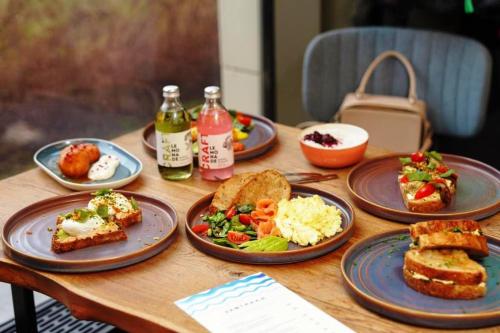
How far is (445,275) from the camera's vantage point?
1.49 m

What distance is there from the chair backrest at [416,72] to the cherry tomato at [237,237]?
1.67 metres

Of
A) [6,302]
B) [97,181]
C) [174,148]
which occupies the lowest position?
[6,302]

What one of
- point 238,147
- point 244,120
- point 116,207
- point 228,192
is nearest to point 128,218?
point 116,207

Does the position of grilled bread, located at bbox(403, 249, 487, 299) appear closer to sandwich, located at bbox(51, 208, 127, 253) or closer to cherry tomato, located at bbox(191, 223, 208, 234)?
cherry tomato, located at bbox(191, 223, 208, 234)

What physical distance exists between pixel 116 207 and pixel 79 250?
164 millimetres

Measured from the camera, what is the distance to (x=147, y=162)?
7.66 ft

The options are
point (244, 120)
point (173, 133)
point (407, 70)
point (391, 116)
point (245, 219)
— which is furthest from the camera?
point (407, 70)

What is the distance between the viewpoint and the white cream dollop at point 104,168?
86.6 inches

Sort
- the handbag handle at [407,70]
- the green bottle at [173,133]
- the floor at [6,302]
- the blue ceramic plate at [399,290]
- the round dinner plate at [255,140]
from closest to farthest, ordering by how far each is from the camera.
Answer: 1. the blue ceramic plate at [399,290]
2. the green bottle at [173,133]
3. the round dinner plate at [255,140]
4. the floor at [6,302]
5. the handbag handle at [407,70]

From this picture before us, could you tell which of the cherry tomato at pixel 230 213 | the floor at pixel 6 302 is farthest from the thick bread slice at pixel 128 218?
the floor at pixel 6 302

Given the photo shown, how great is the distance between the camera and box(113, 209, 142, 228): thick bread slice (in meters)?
1.83

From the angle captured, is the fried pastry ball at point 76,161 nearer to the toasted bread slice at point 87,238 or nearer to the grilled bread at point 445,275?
the toasted bread slice at point 87,238

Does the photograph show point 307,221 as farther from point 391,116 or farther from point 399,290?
point 391,116

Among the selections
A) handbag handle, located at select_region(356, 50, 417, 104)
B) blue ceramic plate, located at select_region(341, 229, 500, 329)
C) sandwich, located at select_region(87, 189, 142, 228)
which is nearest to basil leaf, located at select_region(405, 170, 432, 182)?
blue ceramic plate, located at select_region(341, 229, 500, 329)
